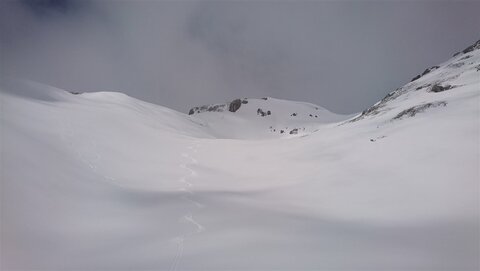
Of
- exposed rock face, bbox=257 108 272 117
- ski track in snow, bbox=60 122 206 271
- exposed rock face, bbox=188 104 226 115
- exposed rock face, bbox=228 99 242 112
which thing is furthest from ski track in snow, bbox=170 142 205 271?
exposed rock face, bbox=188 104 226 115

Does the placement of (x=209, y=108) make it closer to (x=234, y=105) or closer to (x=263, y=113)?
(x=234, y=105)

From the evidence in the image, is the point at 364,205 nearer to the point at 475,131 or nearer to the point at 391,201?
the point at 391,201

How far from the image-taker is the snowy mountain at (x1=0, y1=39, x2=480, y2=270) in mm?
6379

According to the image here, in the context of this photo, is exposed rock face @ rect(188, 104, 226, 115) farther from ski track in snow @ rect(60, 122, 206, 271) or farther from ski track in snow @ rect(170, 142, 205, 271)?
ski track in snow @ rect(170, 142, 205, 271)

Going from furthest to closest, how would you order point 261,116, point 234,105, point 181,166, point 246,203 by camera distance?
point 234,105
point 261,116
point 181,166
point 246,203

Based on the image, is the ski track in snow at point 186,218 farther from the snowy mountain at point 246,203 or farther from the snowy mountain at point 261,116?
the snowy mountain at point 261,116

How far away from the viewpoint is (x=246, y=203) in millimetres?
10508

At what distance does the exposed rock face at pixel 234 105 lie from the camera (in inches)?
4292

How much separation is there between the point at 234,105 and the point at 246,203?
10054 centimetres

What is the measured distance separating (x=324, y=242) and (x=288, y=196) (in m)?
4.81

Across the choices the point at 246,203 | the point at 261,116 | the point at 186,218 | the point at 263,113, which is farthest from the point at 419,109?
the point at 263,113

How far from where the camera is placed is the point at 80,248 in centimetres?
688

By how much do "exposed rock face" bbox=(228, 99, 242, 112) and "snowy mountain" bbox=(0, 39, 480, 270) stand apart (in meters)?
90.3

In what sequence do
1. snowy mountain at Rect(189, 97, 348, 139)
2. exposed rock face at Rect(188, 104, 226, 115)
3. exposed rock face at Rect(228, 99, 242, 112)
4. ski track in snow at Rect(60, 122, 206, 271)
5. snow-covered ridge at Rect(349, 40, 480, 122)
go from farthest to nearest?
exposed rock face at Rect(188, 104, 226, 115)
exposed rock face at Rect(228, 99, 242, 112)
snowy mountain at Rect(189, 97, 348, 139)
snow-covered ridge at Rect(349, 40, 480, 122)
ski track in snow at Rect(60, 122, 206, 271)
